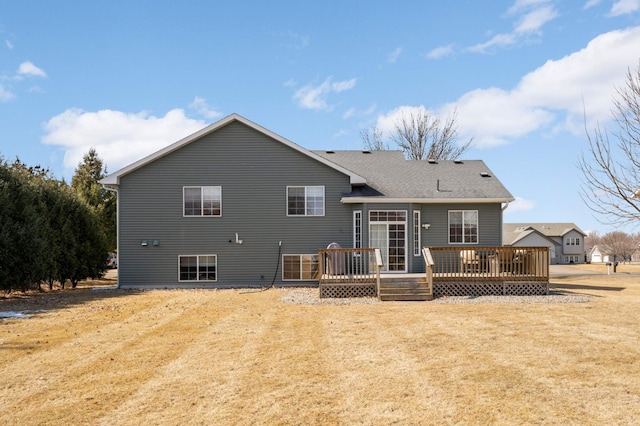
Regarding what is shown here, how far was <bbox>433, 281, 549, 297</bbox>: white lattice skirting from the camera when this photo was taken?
14.9m

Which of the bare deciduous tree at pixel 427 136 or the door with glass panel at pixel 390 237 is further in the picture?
the bare deciduous tree at pixel 427 136

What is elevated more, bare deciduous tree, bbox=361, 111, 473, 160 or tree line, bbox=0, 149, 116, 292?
bare deciduous tree, bbox=361, 111, 473, 160

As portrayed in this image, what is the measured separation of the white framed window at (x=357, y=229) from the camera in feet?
60.5

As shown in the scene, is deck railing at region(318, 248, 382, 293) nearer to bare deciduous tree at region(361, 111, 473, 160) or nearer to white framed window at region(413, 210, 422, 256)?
white framed window at region(413, 210, 422, 256)

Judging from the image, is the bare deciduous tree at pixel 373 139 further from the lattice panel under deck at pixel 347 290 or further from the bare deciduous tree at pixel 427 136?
the lattice panel under deck at pixel 347 290

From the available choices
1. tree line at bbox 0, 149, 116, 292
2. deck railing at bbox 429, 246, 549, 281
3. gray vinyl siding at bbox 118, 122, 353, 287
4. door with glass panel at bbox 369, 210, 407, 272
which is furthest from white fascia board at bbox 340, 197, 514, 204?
tree line at bbox 0, 149, 116, 292

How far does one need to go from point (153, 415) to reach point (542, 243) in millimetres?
68106

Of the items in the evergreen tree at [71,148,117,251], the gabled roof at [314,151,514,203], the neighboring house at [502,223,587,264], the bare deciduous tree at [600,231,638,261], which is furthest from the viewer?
the neighboring house at [502,223,587,264]

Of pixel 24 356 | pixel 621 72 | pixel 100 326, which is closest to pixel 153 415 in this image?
pixel 24 356

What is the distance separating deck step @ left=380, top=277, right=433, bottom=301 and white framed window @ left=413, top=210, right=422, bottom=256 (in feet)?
11.4

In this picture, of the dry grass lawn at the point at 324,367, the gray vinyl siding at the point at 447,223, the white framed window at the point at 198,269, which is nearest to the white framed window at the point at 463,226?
the gray vinyl siding at the point at 447,223

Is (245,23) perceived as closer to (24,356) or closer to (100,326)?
(100,326)

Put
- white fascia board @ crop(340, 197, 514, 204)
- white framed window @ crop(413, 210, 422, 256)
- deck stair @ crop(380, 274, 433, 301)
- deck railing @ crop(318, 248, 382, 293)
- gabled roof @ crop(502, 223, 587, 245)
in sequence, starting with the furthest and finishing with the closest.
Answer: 1. gabled roof @ crop(502, 223, 587, 245)
2. white framed window @ crop(413, 210, 422, 256)
3. white fascia board @ crop(340, 197, 514, 204)
4. deck railing @ crop(318, 248, 382, 293)
5. deck stair @ crop(380, 274, 433, 301)

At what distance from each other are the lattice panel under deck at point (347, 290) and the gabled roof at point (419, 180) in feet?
13.8
